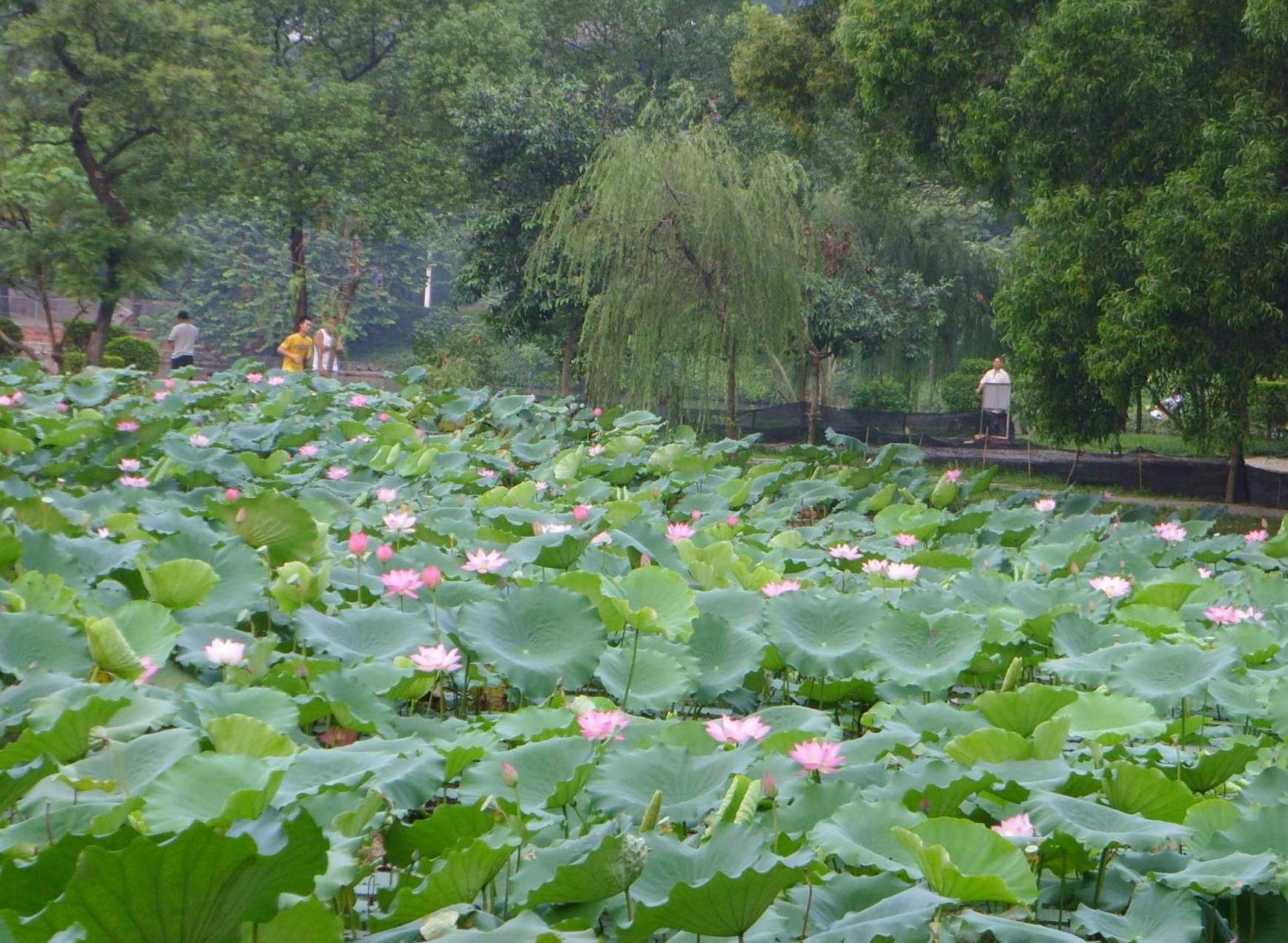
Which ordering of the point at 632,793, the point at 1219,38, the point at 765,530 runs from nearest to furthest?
the point at 632,793 < the point at 765,530 < the point at 1219,38

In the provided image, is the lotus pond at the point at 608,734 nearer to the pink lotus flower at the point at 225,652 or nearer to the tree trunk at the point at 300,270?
the pink lotus flower at the point at 225,652

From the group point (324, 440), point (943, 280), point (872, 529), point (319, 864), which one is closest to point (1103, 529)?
point (872, 529)

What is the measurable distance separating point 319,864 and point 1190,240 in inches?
307

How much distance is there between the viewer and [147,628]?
196 centimetres

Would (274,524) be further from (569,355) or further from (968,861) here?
(569,355)

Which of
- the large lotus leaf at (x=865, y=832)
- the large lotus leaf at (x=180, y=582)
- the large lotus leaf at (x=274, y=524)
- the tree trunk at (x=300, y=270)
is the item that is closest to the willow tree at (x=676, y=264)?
the large lotus leaf at (x=274, y=524)

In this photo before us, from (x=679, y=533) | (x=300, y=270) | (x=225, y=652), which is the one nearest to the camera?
(x=225, y=652)

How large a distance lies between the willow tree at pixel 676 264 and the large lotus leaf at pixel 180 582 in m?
9.04

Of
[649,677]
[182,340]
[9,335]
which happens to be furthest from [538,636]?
[9,335]

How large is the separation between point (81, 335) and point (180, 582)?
17614mm

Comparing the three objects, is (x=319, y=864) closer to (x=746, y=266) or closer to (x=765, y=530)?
(x=765, y=530)

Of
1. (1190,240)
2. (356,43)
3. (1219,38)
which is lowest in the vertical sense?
(1190,240)

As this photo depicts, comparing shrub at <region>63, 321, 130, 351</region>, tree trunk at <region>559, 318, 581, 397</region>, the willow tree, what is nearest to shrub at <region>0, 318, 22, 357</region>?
shrub at <region>63, 321, 130, 351</region>

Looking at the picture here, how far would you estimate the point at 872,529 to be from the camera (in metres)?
4.21
